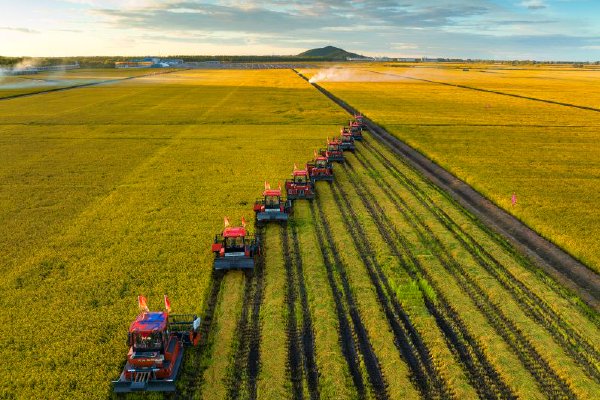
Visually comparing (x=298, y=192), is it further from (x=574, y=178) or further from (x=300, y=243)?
(x=574, y=178)

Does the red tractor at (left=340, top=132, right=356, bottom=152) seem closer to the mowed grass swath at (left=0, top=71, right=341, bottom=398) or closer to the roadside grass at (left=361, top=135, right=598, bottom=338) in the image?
the mowed grass swath at (left=0, top=71, right=341, bottom=398)

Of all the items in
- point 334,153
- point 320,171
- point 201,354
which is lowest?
point 201,354

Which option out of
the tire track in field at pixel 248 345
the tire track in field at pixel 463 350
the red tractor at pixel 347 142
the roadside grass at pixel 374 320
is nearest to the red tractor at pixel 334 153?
the red tractor at pixel 347 142

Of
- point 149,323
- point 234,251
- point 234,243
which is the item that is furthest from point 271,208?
point 149,323

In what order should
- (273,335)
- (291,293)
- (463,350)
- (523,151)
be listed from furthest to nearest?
(523,151) → (291,293) → (273,335) → (463,350)

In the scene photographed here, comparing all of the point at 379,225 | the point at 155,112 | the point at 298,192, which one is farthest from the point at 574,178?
the point at 155,112

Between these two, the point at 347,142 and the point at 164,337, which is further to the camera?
the point at 347,142

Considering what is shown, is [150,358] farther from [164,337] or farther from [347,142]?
[347,142]

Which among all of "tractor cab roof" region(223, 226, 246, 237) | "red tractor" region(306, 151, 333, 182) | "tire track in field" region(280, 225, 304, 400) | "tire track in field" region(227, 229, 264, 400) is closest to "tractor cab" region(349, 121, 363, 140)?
"red tractor" region(306, 151, 333, 182)
